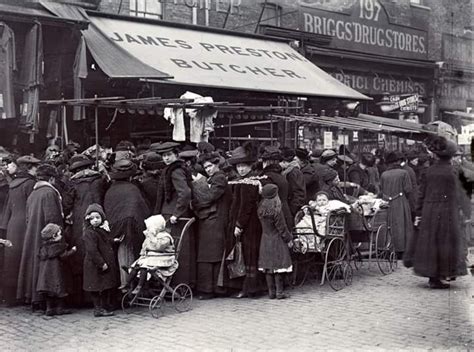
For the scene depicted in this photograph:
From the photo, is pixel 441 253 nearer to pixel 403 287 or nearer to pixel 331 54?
pixel 403 287

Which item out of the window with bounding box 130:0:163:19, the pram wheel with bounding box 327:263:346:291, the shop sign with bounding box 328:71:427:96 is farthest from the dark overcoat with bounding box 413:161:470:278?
the shop sign with bounding box 328:71:427:96

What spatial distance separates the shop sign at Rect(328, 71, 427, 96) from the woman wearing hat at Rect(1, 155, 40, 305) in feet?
36.2

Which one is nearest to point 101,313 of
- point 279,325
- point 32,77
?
point 279,325

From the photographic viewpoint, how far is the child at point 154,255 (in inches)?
284

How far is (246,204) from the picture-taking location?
816 cm

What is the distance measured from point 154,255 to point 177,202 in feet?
3.42

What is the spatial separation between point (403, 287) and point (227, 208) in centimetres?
257

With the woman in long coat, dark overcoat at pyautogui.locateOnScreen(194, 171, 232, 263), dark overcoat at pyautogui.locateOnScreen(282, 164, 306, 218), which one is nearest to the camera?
the woman in long coat

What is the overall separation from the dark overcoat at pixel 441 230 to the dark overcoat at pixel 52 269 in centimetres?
442

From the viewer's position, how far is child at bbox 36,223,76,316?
7.32 meters

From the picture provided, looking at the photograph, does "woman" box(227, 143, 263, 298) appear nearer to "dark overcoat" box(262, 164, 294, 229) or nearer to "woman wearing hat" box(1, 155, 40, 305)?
"dark overcoat" box(262, 164, 294, 229)

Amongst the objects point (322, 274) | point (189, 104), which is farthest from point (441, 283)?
point (189, 104)

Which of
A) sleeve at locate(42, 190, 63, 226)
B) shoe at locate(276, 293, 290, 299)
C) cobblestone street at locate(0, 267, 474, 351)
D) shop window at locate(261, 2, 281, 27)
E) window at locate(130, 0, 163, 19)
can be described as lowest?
cobblestone street at locate(0, 267, 474, 351)

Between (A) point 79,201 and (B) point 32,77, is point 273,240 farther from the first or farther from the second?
(B) point 32,77
